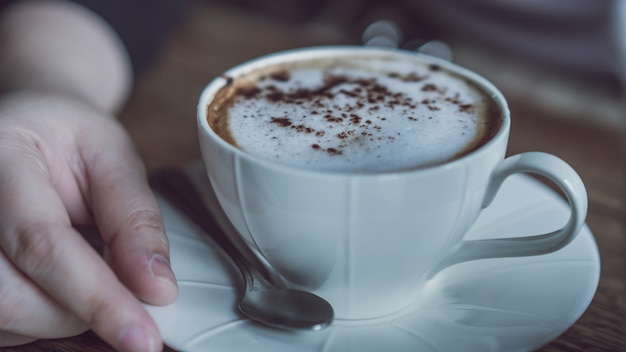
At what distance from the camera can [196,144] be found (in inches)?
45.0

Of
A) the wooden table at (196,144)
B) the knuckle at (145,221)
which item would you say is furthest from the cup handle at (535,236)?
the knuckle at (145,221)

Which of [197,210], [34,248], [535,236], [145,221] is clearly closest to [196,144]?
[197,210]

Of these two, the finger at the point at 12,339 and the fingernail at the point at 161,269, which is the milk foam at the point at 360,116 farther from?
the finger at the point at 12,339

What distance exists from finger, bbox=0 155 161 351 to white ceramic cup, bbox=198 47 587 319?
0.16m

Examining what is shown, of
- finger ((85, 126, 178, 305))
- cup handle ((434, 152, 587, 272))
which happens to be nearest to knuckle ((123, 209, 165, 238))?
finger ((85, 126, 178, 305))

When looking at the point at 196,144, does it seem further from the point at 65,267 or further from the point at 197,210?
the point at 65,267

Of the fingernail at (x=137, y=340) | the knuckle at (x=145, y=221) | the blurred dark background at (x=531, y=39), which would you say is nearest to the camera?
the fingernail at (x=137, y=340)

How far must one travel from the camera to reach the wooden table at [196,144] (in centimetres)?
72

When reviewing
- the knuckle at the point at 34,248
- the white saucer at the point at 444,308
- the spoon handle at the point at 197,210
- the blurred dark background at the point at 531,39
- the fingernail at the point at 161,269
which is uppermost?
the knuckle at the point at 34,248

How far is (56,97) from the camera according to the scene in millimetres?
880

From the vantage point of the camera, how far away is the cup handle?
2.05 feet

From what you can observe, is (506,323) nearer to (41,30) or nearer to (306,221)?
(306,221)

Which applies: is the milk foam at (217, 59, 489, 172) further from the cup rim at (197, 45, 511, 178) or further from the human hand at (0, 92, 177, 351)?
the human hand at (0, 92, 177, 351)

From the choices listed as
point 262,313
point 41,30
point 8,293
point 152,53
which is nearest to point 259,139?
point 262,313
